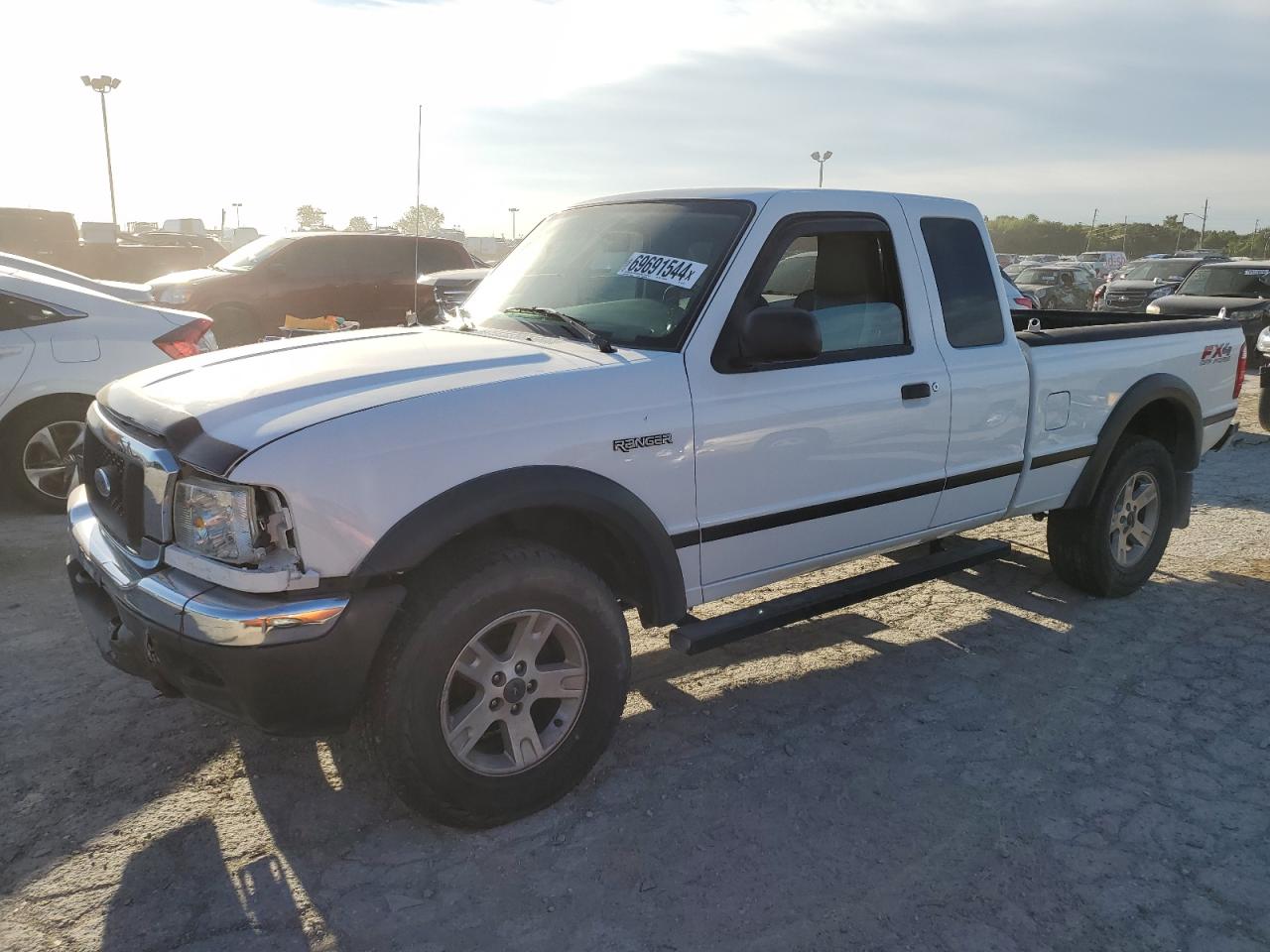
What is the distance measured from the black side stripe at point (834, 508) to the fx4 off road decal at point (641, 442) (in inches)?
13.3

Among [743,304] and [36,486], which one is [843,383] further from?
[36,486]

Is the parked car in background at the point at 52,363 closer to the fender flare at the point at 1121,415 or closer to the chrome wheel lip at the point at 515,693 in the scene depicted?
the chrome wheel lip at the point at 515,693

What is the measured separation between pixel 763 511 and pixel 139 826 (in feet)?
7.55

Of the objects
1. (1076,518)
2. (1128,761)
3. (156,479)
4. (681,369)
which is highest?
(681,369)

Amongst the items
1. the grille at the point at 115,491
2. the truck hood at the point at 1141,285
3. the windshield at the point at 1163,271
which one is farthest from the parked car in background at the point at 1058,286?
the grille at the point at 115,491

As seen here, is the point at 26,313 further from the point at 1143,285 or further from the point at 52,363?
the point at 1143,285

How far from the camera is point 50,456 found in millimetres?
6324

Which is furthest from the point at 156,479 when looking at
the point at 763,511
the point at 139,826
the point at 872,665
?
the point at 872,665

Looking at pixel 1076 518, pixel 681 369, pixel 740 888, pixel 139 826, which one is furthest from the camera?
pixel 1076 518

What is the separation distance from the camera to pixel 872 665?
444 cm

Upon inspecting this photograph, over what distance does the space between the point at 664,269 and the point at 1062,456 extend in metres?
2.35

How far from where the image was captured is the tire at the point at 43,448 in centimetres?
617

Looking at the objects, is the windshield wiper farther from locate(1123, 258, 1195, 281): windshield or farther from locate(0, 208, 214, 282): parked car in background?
locate(1123, 258, 1195, 281): windshield

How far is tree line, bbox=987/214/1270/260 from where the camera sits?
279 ft
